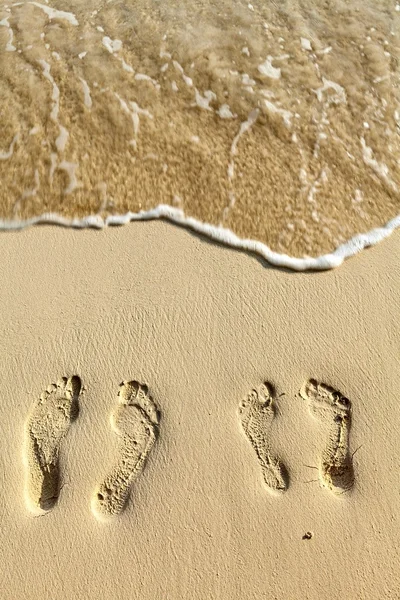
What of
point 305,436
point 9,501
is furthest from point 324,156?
point 9,501

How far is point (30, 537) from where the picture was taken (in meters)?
2.38

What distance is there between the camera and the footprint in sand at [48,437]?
245cm

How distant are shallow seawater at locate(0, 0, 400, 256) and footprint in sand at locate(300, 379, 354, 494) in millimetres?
982

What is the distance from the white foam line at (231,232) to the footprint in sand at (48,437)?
1.17 meters

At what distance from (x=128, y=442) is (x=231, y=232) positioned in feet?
5.14

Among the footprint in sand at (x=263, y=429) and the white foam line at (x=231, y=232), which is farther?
the white foam line at (x=231, y=232)

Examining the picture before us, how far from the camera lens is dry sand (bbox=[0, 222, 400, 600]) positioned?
7.66 ft

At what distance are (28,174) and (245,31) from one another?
233 centimetres

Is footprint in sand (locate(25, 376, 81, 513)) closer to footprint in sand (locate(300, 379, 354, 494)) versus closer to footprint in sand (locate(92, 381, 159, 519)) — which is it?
footprint in sand (locate(92, 381, 159, 519))

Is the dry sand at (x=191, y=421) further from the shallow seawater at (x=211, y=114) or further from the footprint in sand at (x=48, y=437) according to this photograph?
the shallow seawater at (x=211, y=114)

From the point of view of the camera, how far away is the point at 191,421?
8.39 feet

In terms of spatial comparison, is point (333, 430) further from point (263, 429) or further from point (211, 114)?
point (211, 114)

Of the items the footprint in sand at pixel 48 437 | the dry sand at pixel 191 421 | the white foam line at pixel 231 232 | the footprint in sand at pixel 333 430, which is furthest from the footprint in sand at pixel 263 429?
the footprint in sand at pixel 48 437

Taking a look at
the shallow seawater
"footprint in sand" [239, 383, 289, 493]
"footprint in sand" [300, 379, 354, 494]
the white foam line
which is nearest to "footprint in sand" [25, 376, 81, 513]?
"footprint in sand" [239, 383, 289, 493]
